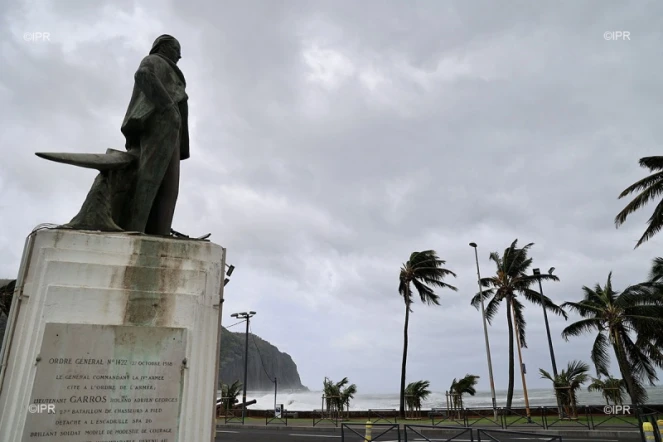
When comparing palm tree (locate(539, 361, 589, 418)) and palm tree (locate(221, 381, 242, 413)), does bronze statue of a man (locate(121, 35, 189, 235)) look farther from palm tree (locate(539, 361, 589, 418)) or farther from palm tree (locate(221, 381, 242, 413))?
palm tree (locate(221, 381, 242, 413))

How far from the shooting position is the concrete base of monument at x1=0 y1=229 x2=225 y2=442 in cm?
284

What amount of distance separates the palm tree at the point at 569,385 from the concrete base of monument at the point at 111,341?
23.1 meters

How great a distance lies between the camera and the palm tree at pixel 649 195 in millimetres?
18094

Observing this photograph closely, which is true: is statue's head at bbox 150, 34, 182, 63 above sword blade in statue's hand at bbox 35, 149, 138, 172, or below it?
above

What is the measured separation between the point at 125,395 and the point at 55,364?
0.50m

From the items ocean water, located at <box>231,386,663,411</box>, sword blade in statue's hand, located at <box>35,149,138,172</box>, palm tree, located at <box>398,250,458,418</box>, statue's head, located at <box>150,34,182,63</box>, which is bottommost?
ocean water, located at <box>231,386,663,411</box>

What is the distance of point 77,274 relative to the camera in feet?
10.5

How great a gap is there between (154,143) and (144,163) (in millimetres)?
209

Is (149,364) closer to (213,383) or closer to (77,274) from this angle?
(213,383)

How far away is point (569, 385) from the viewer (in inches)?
849

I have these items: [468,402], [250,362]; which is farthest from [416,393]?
[250,362]
